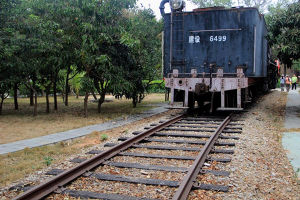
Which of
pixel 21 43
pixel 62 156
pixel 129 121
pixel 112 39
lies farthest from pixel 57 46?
pixel 62 156

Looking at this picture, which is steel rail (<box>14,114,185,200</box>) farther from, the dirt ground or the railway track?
the dirt ground

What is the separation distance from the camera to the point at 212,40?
1109cm

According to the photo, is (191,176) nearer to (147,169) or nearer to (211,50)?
(147,169)

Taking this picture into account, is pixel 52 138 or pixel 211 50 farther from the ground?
pixel 211 50

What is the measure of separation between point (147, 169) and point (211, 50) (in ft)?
22.7

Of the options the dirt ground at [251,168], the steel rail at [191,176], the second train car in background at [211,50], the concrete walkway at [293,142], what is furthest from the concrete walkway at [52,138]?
the concrete walkway at [293,142]

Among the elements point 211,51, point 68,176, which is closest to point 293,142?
point 211,51

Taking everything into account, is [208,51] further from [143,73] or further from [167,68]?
[143,73]

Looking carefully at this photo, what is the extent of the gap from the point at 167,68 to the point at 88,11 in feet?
12.1

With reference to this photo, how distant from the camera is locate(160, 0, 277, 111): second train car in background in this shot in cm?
1058

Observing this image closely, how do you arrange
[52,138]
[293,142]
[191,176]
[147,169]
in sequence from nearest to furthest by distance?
[191,176] < [147,169] < [293,142] < [52,138]

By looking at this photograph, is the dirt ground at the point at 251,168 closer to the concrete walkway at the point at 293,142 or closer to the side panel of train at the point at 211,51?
the concrete walkway at the point at 293,142

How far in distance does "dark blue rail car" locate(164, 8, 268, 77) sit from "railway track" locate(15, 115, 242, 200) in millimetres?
3925

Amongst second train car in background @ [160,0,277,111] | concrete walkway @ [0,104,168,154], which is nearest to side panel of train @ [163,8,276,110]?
second train car in background @ [160,0,277,111]
